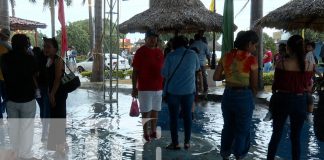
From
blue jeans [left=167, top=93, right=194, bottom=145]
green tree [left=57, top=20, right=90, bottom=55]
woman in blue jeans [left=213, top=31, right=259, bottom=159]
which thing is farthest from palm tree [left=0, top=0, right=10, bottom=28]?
green tree [left=57, top=20, right=90, bottom=55]

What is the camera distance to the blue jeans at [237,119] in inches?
191

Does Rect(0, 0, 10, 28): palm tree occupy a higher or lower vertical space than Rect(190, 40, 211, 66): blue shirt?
higher

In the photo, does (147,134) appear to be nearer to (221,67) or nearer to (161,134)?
→ (161,134)

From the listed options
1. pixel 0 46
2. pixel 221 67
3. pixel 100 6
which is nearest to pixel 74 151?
pixel 0 46

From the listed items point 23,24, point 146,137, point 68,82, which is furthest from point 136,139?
point 23,24

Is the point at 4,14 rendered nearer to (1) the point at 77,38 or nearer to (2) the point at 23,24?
(2) the point at 23,24

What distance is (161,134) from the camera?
7.27 m

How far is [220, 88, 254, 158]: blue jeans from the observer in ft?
16.0

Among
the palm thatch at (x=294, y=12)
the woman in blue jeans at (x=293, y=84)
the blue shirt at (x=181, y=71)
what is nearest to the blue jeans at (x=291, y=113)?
the woman in blue jeans at (x=293, y=84)

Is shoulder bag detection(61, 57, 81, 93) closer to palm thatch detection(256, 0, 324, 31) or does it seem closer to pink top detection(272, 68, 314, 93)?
pink top detection(272, 68, 314, 93)

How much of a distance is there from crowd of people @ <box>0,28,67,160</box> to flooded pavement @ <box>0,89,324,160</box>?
0.42 m

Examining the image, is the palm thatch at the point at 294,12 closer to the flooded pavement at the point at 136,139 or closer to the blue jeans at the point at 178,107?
the flooded pavement at the point at 136,139

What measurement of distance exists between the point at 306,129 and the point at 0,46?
5.64 meters

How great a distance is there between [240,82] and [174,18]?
5.52 meters
